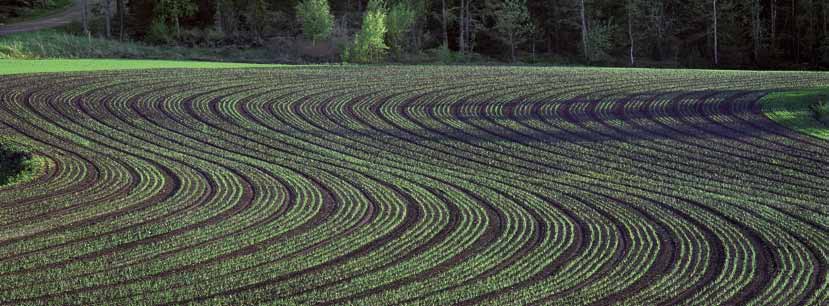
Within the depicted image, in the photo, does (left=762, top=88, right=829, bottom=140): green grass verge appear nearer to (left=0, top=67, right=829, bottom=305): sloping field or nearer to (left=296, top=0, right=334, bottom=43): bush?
(left=0, top=67, right=829, bottom=305): sloping field

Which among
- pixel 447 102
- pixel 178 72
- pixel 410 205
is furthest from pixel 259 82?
pixel 410 205

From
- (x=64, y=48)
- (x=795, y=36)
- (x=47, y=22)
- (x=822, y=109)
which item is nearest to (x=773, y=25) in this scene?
(x=795, y=36)

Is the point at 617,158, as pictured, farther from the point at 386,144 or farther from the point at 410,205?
the point at 410,205

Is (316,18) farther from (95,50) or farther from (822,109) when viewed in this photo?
(822,109)

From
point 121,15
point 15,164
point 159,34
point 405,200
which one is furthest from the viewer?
point 121,15

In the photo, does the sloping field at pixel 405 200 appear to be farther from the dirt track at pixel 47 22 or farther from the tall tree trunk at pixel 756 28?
the tall tree trunk at pixel 756 28

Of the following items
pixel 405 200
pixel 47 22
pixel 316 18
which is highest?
pixel 47 22
